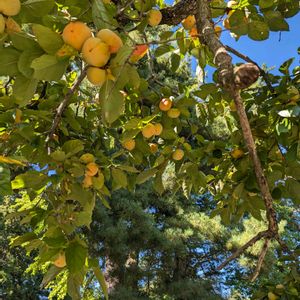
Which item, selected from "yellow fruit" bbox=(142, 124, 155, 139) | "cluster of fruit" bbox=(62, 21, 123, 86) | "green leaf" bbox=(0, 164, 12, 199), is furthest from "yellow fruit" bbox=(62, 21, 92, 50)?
"yellow fruit" bbox=(142, 124, 155, 139)

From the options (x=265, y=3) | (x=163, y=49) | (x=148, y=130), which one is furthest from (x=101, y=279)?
(x=265, y=3)

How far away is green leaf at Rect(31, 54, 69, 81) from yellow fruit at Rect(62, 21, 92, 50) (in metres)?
0.04

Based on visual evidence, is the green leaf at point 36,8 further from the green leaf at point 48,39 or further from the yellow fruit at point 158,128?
the yellow fruit at point 158,128

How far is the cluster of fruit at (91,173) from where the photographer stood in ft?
4.88

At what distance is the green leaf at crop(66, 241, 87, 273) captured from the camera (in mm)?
1141

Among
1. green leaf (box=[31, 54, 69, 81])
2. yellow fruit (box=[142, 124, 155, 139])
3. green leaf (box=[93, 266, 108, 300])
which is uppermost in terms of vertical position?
yellow fruit (box=[142, 124, 155, 139])

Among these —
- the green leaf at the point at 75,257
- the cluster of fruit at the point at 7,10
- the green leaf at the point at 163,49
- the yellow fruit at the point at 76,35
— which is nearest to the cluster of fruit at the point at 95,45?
the yellow fruit at the point at 76,35

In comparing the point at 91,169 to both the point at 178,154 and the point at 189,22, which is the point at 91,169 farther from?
the point at 189,22

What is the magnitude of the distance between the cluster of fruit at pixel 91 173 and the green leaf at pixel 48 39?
2.39 ft

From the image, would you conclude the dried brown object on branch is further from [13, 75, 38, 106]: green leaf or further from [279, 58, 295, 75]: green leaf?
[279, 58, 295, 75]: green leaf

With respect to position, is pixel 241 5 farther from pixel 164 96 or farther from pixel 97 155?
pixel 97 155

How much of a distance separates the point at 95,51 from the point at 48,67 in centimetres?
11

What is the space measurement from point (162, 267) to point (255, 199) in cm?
631

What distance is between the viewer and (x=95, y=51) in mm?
726
